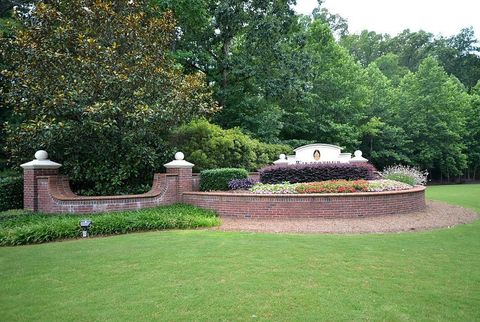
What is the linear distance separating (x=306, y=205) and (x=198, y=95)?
5157mm

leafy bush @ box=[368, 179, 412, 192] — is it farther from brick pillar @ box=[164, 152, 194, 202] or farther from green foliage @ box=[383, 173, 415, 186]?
brick pillar @ box=[164, 152, 194, 202]

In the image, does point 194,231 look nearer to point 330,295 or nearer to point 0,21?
point 330,295

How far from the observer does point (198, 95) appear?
40.4ft

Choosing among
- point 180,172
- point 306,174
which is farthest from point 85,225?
point 306,174

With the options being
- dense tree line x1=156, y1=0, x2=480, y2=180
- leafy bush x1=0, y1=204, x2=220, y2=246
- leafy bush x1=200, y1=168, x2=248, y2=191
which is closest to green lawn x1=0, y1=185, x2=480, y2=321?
leafy bush x1=0, y1=204, x2=220, y2=246

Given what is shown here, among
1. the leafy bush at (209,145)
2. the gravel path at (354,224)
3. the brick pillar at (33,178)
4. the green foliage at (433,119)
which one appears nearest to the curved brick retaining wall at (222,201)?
the brick pillar at (33,178)

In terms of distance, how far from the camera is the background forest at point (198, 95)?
35.9ft

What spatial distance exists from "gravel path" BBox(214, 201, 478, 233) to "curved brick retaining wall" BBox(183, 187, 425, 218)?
25 cm

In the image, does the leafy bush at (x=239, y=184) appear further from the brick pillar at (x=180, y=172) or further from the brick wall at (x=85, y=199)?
the brick wall at (x=85, y=199)

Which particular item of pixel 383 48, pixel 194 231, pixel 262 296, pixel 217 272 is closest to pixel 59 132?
pixel 194 231

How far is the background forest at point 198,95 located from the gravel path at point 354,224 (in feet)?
13.9

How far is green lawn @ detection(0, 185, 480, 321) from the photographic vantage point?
3.77m

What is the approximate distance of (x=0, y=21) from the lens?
48.8ft

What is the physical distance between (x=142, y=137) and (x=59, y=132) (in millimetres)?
2449
